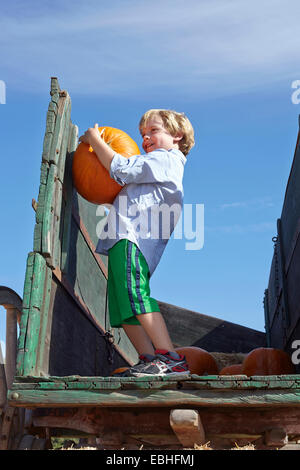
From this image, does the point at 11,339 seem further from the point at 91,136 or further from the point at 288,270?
the point at 288,270

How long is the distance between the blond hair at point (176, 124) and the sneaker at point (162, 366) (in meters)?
1.64

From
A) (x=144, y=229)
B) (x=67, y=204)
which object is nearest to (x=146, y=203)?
(x=144, y=229)

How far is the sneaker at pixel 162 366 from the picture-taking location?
338cm

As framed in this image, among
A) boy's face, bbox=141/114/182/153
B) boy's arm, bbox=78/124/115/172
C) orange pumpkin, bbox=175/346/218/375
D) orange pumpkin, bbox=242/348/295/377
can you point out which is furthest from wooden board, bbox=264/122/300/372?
boy's arm, bbox=78/124/115/172

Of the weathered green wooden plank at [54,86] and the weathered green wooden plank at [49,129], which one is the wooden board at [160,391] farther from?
the weathered green wooden plank at [54,86]

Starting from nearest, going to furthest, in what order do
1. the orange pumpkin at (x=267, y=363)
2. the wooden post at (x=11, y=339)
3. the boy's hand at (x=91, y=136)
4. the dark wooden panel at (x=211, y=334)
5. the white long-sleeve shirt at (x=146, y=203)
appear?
the white long-sleeve shirt at (x=146, y=203), the boy's hand at (x=91, y=136), the wooden post at (x=11, y=339), the orange pumpkin at (x=267, y=363), the dark wooden panel at (x=211, y=334)

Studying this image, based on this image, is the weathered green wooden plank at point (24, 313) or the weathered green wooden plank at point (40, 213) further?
the weathered green wooden plank at point (40, 213)

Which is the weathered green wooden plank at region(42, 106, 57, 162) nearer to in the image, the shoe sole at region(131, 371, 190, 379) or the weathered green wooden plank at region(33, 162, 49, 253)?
the weathered green wooden plank at region(33, 162, 49, 253)

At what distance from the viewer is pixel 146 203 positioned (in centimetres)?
397

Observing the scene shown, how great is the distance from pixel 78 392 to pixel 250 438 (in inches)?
42.9

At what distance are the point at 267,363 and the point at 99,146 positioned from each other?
8.07ft

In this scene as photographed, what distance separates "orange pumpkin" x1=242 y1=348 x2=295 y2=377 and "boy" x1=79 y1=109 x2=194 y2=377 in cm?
175

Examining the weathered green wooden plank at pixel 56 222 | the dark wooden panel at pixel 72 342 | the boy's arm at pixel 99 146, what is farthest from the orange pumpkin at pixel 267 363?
the boy's arm at pixel 99 146

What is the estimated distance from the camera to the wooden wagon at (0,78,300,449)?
3.23 m
